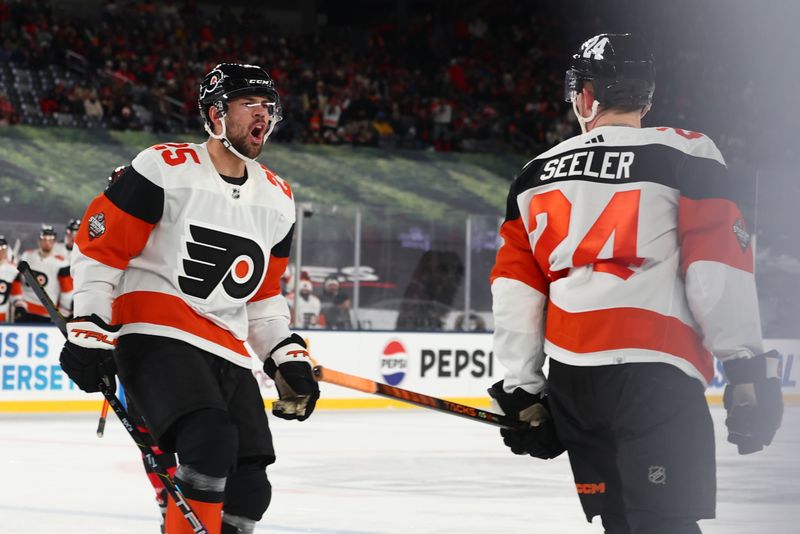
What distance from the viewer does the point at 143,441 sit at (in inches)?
120

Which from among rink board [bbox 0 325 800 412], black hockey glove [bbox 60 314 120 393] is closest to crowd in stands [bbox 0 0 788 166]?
rink board [bbox 0 325 800 412]

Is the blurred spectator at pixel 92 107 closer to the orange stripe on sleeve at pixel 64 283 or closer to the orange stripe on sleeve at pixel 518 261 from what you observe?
the orange stripe on sleeve at pixel 64 283

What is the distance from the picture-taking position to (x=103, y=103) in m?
14.3

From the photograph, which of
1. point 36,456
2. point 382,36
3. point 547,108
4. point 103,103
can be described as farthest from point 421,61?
point 36,456

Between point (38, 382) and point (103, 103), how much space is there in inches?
224

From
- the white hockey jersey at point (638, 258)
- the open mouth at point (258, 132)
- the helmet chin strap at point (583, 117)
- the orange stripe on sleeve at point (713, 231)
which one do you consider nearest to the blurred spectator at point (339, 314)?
the open mouth at point (258, 132)

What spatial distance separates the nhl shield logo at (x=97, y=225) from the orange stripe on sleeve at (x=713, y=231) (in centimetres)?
130

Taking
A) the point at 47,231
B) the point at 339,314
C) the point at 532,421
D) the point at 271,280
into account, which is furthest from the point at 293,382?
the point at 339,314

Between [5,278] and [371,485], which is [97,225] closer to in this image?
[371,485]

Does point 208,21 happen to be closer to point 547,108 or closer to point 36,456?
point 547,108

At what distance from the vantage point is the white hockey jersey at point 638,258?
2.19m

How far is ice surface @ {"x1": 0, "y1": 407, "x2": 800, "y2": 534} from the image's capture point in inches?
186

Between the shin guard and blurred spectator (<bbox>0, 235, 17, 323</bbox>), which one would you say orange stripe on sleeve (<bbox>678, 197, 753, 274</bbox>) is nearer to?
the shin guard

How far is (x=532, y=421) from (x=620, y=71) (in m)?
0.65
